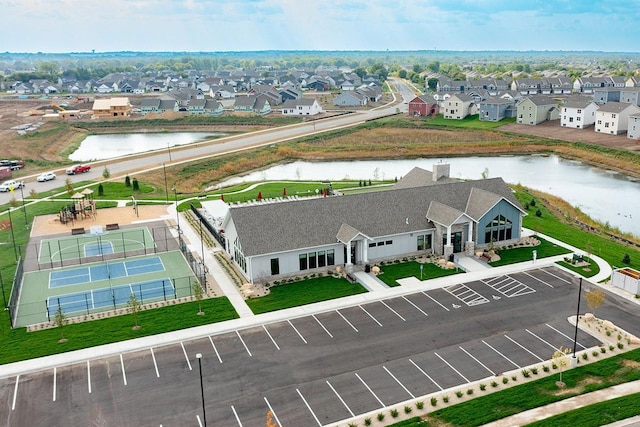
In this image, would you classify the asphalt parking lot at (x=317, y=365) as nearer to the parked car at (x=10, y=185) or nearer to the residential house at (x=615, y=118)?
the parked car at (x=10, y=185)

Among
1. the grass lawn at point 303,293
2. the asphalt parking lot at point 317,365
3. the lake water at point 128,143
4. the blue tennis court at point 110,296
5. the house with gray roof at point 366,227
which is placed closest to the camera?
the asphalt parking lot at point 317,365

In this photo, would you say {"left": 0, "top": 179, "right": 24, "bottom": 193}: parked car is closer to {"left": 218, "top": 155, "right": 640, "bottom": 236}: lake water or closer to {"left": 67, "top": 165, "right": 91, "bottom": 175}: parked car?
{"left": 67, "top": 165, "right": 91, "bottom": 175}: parked car

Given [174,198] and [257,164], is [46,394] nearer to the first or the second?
[174,198]

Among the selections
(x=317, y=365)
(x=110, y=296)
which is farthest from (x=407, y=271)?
(x=110, y=296)

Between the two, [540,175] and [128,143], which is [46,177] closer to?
[128,143]

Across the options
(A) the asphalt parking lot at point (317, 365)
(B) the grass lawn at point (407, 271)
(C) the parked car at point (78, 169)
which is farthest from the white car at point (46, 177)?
(B) the grass lawn at point (407, 271)

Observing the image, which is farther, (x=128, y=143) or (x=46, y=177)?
(x=128, y=143)
